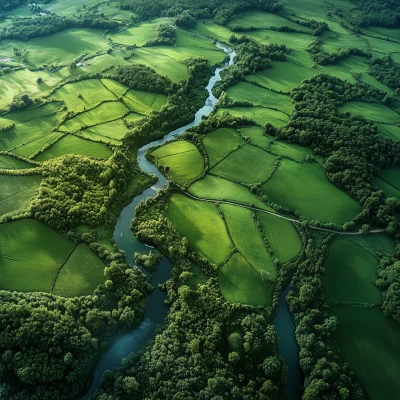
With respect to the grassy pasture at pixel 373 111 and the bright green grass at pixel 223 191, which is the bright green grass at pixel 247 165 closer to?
the bright green grass at pixel 223 191

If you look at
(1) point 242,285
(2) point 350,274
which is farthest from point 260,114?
(1) point 242,285

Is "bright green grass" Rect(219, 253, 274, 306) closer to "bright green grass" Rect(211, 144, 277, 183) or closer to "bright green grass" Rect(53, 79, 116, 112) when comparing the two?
"bright green grass" Rect(211, 144, 277, 183)

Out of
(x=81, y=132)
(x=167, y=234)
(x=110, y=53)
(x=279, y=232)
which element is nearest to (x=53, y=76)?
(x=110, y=53)

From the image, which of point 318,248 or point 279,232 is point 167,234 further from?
point 318,248


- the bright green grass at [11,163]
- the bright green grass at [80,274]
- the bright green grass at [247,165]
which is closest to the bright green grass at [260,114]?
the bright green grass at [247,165]

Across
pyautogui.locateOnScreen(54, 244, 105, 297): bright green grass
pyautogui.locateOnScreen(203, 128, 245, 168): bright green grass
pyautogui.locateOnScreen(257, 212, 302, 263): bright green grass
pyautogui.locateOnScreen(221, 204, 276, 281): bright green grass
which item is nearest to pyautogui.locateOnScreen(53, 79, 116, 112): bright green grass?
pyautogui.locateOnScreen(203, 128, 245, 168): bright green grass

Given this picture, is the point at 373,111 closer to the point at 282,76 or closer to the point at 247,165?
the point at 282,76
